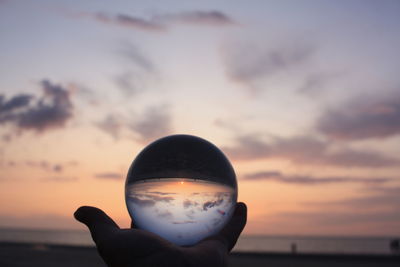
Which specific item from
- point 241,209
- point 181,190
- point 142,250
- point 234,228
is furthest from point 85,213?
point 241,209

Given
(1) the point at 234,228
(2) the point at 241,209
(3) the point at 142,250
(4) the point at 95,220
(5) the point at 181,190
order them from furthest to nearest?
(2) the point at 241,209, (1) the point at 234,228, (5) the point at 181,190, (4) the point at 95,220, (3) the point at 142,250

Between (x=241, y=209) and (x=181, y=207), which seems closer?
(x=181, y=207)

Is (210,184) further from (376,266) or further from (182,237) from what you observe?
(376,266)

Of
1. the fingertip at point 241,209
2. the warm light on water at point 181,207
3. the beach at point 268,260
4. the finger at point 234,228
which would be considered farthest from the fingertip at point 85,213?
the beach at point 268,260

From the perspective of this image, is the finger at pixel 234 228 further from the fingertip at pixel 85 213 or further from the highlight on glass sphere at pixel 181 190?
the fingertip at pixel 85 213

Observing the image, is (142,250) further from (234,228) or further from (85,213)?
(234,228)

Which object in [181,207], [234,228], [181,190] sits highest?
[181,190]

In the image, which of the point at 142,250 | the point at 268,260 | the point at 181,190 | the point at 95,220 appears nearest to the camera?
the point at 142,250

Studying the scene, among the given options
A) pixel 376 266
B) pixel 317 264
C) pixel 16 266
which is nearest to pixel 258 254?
pixel 317 264
